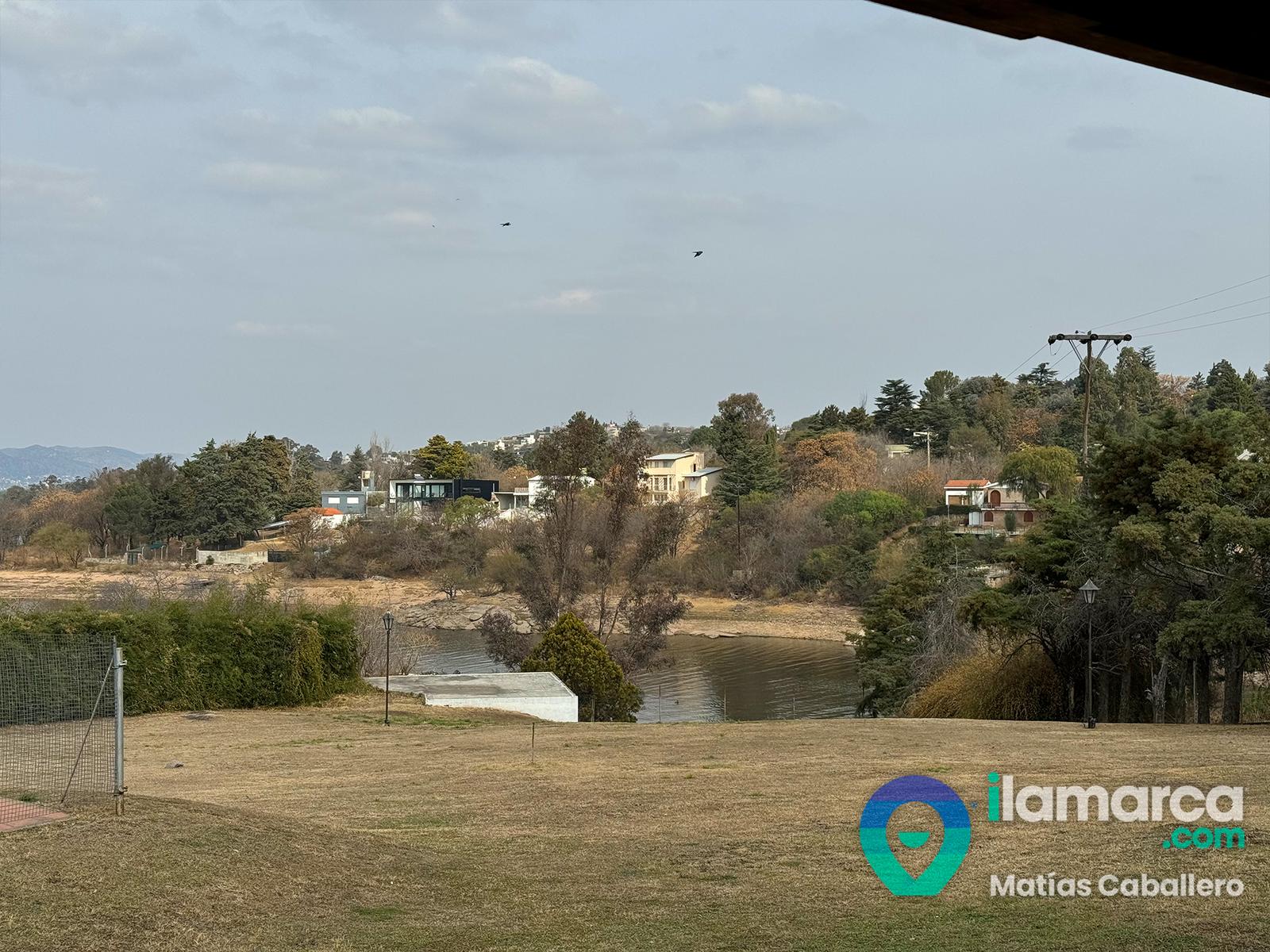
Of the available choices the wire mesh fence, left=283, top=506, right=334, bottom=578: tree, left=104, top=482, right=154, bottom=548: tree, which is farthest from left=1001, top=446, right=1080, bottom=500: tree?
left=104, top=482, right=154, bottom=548: tree

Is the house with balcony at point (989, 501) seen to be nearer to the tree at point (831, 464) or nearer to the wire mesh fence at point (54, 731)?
the tree at point (831, 464)

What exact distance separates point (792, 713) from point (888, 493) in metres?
45.9

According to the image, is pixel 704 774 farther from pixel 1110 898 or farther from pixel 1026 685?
pixel 1026 685

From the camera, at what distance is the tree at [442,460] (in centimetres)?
11800

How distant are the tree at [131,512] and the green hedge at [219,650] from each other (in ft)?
247

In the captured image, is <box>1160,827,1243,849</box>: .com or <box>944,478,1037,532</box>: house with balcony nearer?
<box>1160,827,1243,849</box>: .com

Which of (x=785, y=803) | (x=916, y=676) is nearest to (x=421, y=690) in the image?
(x=916, y=676)

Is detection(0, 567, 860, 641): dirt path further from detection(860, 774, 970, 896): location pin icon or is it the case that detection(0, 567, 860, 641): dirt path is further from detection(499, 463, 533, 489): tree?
detection(860, 774, 970, 896): location pin icon

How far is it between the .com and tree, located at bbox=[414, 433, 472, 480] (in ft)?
355

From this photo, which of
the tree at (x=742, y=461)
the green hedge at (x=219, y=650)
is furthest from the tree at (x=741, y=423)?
the green hedge at (x=219, y=650)

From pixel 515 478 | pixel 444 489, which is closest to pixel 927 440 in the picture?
pixel 515 478

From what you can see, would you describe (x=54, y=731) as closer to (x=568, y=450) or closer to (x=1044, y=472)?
(x=568, y=450)

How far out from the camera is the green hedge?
2531 centimetres

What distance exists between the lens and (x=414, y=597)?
7994 centimetres
